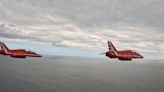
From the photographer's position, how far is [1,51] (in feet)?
69.4

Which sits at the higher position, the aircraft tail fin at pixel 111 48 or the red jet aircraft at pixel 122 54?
the aircraft tail fin at pixel 111 48

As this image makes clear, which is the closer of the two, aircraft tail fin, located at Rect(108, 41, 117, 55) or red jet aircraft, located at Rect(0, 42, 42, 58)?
red jet aircraft, located at Rect(0, 42, 42, 58)

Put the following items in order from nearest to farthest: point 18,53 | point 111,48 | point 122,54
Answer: point 18,53 < point 122,54 < point 111,48

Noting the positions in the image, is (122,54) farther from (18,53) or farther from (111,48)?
(18,53)

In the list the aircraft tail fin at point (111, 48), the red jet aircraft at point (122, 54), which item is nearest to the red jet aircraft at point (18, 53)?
the red jet aircraft at point (122, 54)

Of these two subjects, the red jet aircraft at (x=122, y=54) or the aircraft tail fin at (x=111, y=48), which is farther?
the aircraft tail fin at (x=111, y=48)

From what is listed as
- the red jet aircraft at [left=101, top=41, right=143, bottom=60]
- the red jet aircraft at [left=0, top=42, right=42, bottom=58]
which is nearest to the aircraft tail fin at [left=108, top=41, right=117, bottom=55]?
the red jet aircraft at [left=101, top=41, right=143, bottom=60]

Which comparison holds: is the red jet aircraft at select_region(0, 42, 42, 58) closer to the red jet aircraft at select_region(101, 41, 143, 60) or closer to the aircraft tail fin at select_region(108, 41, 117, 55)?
the red jet aircraft at select_region(101, 41, 143, 60)

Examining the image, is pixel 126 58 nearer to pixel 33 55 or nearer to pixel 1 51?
pixel 33 55

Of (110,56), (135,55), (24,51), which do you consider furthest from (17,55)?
(135,55)

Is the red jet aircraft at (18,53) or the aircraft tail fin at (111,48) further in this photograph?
the aircraft tail fin at (111,48)

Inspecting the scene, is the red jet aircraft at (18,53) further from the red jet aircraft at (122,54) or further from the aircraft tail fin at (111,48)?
the aircraft tail fin at (111,48)

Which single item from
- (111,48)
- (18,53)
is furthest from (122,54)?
(18,53)

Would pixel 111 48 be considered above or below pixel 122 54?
above
